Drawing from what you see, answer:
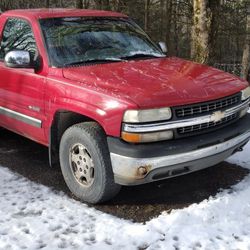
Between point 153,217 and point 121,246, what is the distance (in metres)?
0.65

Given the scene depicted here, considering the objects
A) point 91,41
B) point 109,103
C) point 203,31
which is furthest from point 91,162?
point 203,31

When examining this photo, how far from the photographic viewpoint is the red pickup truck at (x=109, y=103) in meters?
3.98

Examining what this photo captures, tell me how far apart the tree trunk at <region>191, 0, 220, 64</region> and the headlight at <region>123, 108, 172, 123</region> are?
14.7 ft

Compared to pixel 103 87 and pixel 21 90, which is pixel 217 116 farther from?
A: pixel 21 90

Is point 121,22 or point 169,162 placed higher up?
point 121,22

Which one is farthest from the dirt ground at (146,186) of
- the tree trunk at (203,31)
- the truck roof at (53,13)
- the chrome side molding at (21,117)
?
the tree trunk at (203,31)

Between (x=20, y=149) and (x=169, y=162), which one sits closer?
(x=169, y=162)

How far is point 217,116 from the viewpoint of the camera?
4.38 m

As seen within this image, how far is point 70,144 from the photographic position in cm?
453

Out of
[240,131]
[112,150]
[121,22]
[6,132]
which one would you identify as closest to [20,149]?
[6,132]

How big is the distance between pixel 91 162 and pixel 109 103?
63 centimetres

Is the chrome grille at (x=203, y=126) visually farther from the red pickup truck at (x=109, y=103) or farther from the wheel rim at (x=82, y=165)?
the wheel rim at (x=82, y=165)

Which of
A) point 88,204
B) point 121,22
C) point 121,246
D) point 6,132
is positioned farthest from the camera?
point 6,132

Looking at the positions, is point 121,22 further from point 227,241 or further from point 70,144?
point 227,241
